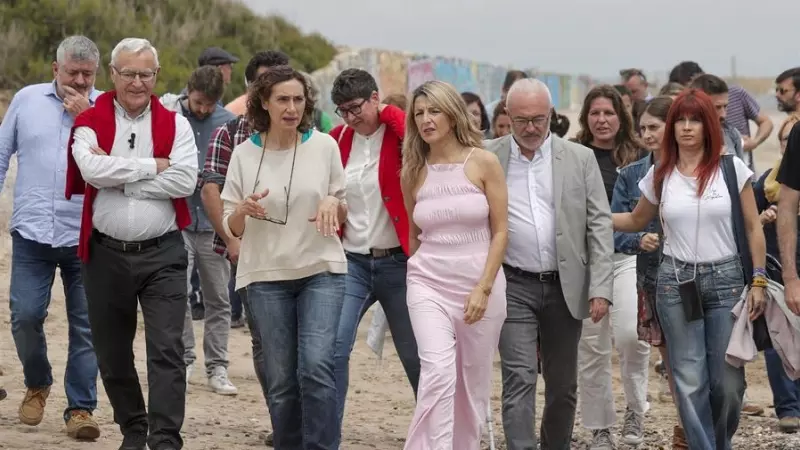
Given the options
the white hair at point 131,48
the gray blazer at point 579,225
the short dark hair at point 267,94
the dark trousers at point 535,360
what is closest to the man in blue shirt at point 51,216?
the white hair at point 131,48

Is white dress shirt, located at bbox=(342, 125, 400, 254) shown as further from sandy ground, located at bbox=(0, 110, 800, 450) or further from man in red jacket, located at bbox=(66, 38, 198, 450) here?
sandy ground, located at bbox=(0, 110, 800, 450)

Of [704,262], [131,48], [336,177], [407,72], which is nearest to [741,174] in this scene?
[704,262]

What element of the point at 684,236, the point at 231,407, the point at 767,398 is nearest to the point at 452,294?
the point at 684,236

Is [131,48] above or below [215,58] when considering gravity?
below

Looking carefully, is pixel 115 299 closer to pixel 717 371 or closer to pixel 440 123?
pixel 440 123

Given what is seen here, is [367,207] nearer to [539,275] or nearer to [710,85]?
[539,275]

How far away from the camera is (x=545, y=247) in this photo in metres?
7.69

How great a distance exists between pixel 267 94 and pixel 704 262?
244 centimetres

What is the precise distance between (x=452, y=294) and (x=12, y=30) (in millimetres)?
17834

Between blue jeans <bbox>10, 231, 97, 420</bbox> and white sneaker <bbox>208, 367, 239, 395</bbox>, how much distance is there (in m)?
1.97

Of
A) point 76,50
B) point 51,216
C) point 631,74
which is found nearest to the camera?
point 76,50

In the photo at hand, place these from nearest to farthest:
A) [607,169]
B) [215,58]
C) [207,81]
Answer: [607,169]
[207,81]
[215,58]

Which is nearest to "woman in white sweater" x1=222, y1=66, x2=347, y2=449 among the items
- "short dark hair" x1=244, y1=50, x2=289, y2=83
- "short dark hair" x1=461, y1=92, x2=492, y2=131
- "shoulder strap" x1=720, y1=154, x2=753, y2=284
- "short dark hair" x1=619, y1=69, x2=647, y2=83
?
Answer: "short dark hair" x1=244, y1=50, x2=289, y2=83

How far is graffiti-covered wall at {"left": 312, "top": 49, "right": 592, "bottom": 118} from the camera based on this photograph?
32.0 metres
